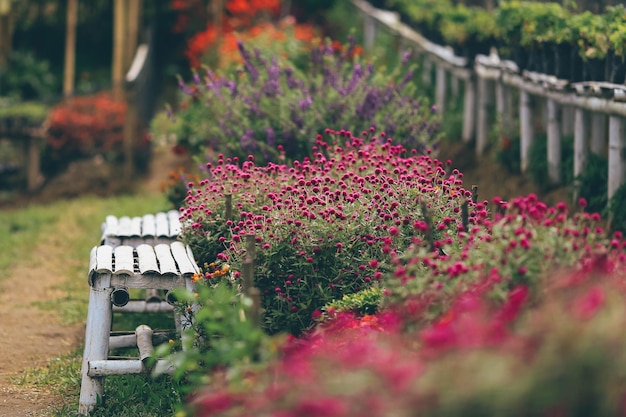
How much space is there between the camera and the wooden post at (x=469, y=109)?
12.3m

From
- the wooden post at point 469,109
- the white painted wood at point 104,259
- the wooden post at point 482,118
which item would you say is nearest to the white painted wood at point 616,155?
the white painted wood at point 104,259

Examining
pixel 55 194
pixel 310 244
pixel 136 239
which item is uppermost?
pixel 310 244

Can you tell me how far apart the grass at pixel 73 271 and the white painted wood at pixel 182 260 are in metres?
0.60

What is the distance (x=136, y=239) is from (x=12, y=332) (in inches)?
51.0

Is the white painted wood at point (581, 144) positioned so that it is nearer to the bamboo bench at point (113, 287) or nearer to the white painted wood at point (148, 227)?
the white painted wood at point (148, 227)

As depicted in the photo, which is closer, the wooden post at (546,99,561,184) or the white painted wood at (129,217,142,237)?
the white painted wood at (129,217,142,237)

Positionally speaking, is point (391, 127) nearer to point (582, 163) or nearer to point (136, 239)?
point (582, 163)

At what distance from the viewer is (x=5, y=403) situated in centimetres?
643

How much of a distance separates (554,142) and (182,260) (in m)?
4.07

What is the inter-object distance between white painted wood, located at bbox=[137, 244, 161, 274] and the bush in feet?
6.35

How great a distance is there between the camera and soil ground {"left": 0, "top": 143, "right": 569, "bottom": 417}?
21.6ft

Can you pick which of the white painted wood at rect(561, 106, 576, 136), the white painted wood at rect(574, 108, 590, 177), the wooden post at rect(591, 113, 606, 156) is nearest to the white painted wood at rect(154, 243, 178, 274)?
the white painted wood at rect(574, 108, 590, 177)

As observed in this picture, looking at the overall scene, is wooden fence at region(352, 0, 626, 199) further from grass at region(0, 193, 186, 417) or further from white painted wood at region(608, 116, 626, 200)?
grass at region(0, 193, 186, 417)

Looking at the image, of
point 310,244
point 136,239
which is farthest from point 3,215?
point 310,244
